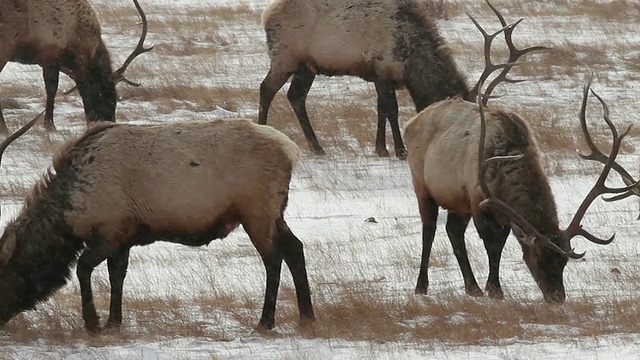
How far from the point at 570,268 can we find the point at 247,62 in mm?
11118

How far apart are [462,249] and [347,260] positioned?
120 cm

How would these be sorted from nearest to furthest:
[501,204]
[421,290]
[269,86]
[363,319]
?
[363,319] < [501,204] < [421,290] < [269,86]

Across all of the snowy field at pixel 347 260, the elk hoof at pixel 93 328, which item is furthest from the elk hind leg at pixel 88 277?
the snowy field at pixel 347 260

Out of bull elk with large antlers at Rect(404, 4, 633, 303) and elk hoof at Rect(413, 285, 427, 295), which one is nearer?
bull elk with large antlers at Rect(404, 4, 633, 303)

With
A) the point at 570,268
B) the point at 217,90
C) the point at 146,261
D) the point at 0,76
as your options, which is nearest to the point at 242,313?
the point at 146,261

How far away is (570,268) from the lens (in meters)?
9.84

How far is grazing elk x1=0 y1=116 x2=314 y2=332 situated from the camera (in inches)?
309

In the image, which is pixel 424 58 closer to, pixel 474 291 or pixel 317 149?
pixel 317 149

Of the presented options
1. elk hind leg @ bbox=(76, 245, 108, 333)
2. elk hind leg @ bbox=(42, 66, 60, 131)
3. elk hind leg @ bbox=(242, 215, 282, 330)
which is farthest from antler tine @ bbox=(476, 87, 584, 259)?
elk hind leg @ bbox=(42, 66, 60, 131)

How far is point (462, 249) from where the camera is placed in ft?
30.5

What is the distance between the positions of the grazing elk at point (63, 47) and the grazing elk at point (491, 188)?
231 inches

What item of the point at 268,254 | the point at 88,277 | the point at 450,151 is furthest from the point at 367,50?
the point at 88,277

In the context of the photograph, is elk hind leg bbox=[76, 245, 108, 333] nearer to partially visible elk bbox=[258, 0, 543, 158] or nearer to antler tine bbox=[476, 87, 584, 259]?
antler tine bbox=[476, 87, 584, 259]

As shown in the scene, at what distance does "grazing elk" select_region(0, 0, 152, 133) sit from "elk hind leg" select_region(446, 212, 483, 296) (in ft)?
20.2
